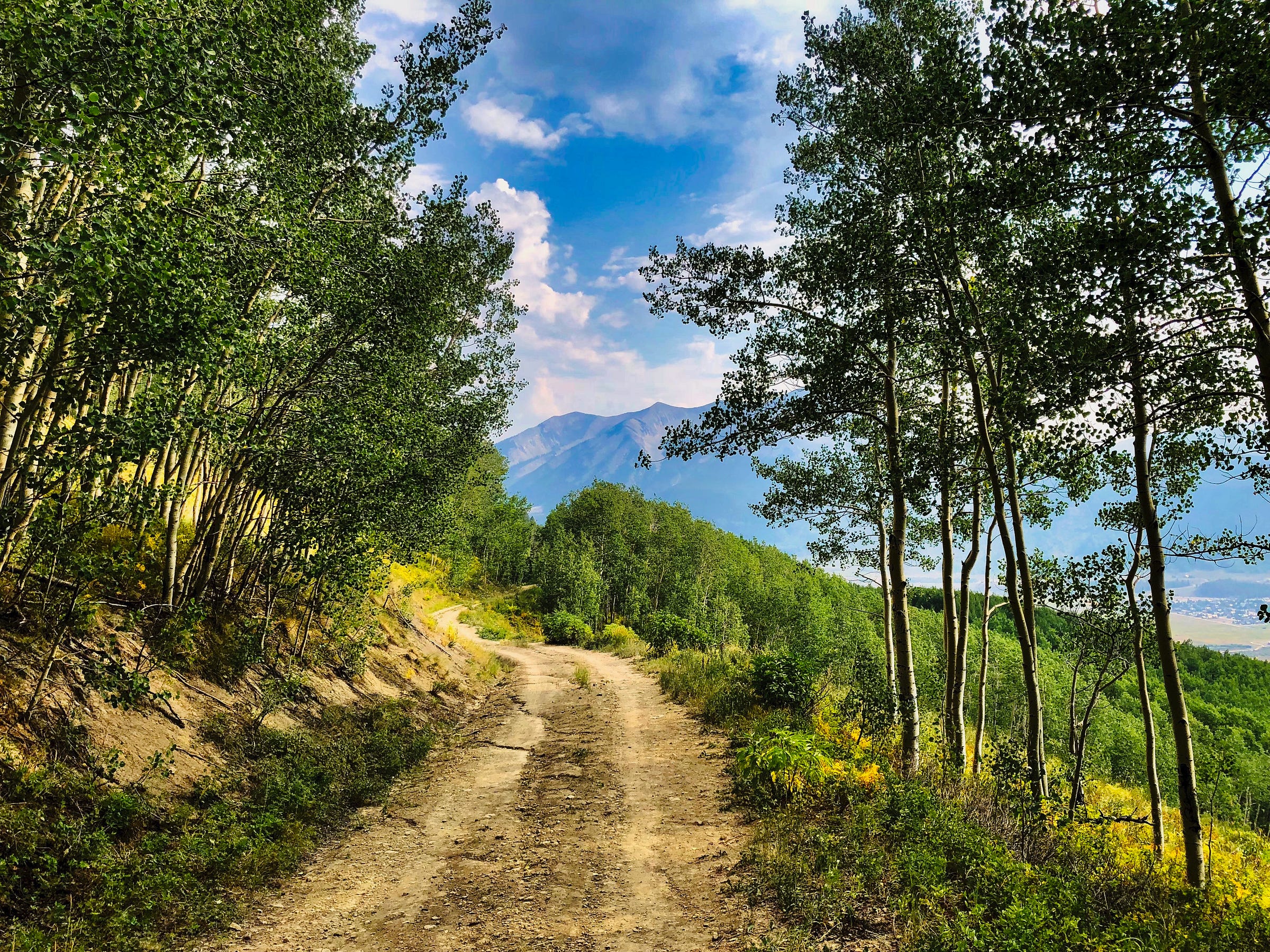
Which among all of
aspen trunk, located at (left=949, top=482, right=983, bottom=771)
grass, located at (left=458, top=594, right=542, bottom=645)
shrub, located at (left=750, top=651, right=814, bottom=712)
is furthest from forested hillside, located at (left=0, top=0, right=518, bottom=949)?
grass, located at (left=458, top=594, right=542, bottom=645)

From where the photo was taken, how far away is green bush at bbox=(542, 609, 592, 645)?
125 feet

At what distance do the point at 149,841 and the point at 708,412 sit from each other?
9581mm

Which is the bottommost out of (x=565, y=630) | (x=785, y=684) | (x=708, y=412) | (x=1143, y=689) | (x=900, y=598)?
(x=565, y=630)

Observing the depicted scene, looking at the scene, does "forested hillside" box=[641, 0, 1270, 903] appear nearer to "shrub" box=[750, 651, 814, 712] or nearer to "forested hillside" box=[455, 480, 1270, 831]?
"shrub" box=[750, 651, 814, 712]

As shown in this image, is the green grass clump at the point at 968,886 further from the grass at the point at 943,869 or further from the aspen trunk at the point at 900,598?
the aspen trunk at the point at 900,598

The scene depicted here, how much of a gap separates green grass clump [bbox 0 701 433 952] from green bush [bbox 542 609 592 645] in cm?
2962

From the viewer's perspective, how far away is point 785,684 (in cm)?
1300

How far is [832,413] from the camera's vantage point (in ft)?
35.3

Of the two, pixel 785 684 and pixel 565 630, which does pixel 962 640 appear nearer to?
pixel 785 684

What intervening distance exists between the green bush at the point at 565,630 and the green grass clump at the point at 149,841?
29.6 meters

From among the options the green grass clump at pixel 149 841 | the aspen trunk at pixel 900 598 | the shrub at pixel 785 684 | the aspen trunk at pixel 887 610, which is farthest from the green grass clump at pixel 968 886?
the green grass clump at pixel 149 841

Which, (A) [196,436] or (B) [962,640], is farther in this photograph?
(B) [962,640]

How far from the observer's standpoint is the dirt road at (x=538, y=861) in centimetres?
540

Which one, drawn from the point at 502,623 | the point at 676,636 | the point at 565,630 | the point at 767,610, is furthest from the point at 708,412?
the point at 767,610
